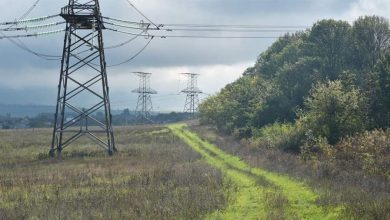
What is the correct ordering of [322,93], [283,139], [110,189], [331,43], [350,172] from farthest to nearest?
[331,43] → [283,139] → [322,93] → [350,172] → [110,189]

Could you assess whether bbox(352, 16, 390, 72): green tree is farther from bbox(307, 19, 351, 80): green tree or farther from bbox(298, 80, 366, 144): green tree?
bbox(298, 80, 366, 144): green tree

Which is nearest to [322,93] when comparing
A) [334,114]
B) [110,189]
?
[334,114]

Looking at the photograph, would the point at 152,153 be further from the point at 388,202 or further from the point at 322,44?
the point at 322,44

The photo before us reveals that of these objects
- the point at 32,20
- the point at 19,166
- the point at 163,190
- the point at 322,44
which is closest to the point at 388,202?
the point at 163,190

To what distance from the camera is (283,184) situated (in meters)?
25.6

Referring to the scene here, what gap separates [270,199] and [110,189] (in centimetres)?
809

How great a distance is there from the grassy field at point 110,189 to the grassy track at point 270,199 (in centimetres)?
81

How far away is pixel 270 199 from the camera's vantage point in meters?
20.9

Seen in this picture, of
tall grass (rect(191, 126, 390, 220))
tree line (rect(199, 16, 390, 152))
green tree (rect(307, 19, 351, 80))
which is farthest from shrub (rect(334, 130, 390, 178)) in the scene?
green tree (rect(307, 19, 351, 80))

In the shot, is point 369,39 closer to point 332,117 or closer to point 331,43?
point 331,43

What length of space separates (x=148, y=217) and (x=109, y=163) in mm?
20129

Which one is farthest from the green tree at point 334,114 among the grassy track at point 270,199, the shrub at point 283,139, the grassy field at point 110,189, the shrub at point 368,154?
the grassy track at point 270,199

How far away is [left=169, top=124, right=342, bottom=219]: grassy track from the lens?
1838 centimetres

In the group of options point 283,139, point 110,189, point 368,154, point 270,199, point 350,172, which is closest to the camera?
point 270,199
